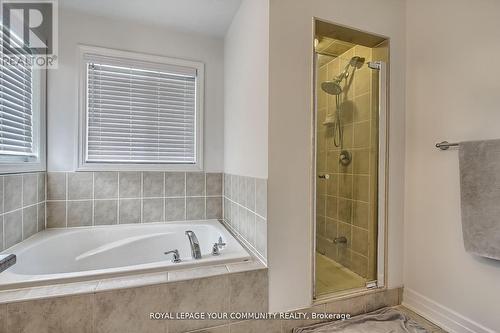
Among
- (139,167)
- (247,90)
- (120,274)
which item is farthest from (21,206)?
(247,90)

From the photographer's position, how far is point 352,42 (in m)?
1.83

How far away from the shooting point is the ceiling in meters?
1.94

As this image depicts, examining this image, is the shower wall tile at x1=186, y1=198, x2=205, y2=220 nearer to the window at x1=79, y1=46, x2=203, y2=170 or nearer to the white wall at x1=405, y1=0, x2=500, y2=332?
the window at x1=79, y1=46, x2=203, y2=170

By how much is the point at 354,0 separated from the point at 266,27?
0.71 metres

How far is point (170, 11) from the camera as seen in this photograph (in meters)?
2.04

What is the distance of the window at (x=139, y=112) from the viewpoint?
7.02ft

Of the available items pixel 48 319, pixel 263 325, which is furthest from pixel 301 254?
pixel 48 319

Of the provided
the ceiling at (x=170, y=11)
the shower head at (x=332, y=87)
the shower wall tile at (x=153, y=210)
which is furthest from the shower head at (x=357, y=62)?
the shower wall tile at (x=153, y=210)

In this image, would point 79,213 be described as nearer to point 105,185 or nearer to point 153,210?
point 105,185

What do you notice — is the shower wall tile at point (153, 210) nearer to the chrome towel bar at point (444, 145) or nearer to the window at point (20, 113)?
the window at point (20, 113)

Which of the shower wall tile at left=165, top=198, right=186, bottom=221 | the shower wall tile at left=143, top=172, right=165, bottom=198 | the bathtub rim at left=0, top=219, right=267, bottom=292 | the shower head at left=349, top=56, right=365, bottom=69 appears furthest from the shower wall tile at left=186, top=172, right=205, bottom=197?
the shower head at left=349, top=56, right=365, bottom=69

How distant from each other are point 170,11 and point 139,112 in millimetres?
917

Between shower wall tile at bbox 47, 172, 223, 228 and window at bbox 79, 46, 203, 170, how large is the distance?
0.11 meters

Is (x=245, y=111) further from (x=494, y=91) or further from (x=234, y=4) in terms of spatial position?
(x=494, y=91)
